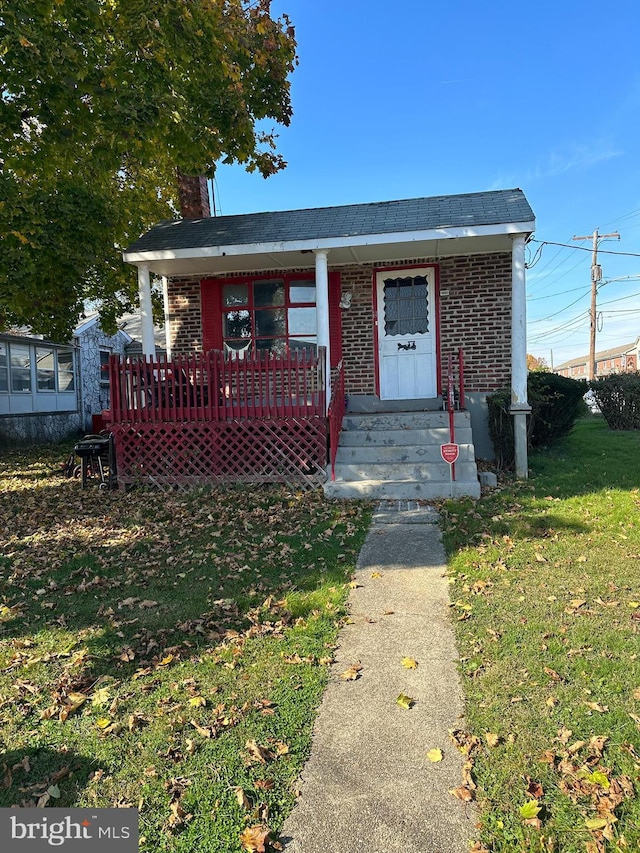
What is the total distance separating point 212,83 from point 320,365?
4.82 m

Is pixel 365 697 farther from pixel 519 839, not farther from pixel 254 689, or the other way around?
→ pixel 519 839

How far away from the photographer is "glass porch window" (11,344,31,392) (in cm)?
1792

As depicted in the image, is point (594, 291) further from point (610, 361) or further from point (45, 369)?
point (610, 361)

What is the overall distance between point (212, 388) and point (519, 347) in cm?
478

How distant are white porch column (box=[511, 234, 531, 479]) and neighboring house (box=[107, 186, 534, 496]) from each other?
0.06m

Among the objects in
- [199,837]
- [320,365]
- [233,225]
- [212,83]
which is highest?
[212,83]

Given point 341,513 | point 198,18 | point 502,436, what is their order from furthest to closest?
point 502,436 → point 198,18 → point 341,513

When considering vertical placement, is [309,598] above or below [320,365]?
below

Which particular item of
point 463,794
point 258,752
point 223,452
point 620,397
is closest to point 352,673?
point 258,752

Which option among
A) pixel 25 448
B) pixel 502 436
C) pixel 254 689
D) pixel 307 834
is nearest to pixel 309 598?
pixel 254 689

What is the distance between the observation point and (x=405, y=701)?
3.12m

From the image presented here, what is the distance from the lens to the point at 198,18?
7.89m

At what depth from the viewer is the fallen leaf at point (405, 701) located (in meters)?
3.09

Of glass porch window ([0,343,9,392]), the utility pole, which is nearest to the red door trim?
glass porch window ([0,343,9,392])
